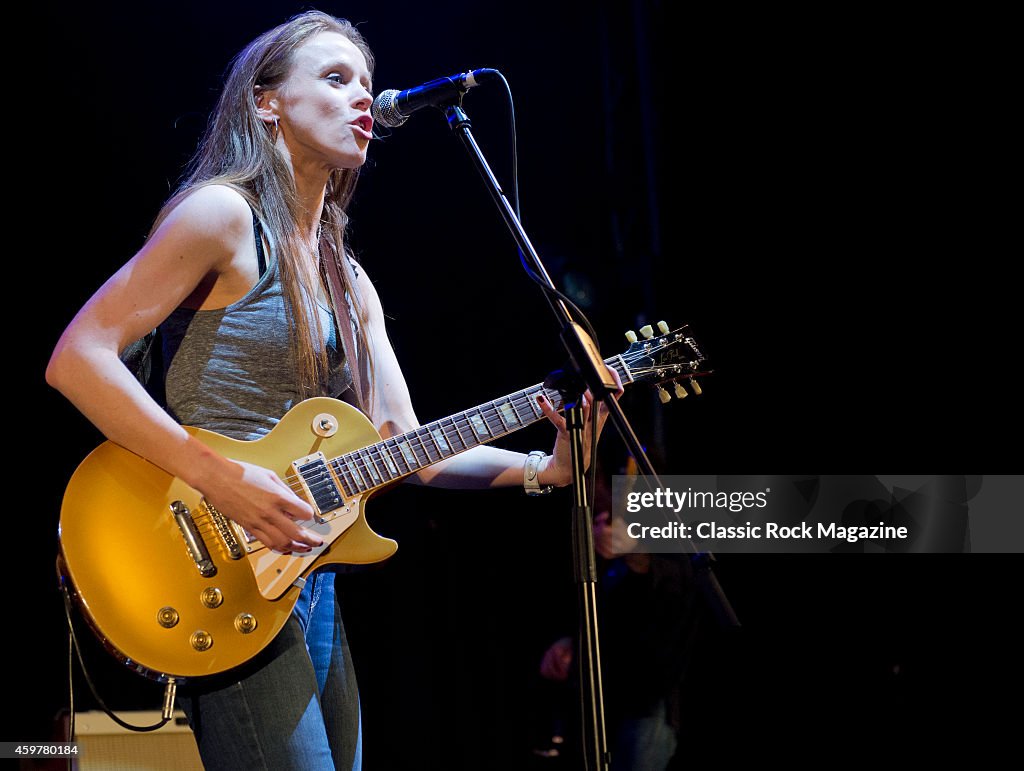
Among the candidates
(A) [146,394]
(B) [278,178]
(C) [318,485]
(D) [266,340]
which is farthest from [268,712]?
(B) [278,178]

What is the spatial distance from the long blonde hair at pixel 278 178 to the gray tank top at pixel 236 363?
→ 0.03 meters

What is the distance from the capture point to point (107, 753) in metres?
3.00

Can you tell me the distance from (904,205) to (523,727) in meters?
3.73

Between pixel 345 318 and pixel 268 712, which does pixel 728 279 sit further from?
pixel 268 712

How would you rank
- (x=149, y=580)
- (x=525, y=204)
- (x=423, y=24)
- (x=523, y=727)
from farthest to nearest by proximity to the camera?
(x=523, y=727) < (x=525, y=204) < (x=423, y=24) < (x=149, y=580)

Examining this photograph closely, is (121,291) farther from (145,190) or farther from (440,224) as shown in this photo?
(440,224)

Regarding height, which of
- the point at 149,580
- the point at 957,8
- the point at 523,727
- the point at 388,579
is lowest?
the point at 523,727

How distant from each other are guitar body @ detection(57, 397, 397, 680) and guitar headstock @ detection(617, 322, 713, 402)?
973mm

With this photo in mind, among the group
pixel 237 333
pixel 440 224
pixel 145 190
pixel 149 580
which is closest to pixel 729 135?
pixel 440 224

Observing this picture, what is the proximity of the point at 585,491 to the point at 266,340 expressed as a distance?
0.90 metres

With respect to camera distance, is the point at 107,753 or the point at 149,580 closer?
the point at 149,580

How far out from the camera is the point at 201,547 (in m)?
1.94

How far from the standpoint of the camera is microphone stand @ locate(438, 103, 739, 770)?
1592 millimetres

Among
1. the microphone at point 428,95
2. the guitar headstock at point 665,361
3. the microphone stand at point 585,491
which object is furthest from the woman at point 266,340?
the microphone stand at point 585,491
